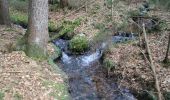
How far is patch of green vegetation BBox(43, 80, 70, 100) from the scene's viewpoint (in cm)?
994

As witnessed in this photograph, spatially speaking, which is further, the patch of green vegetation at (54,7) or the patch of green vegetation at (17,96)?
the patch of green vegetation at (54,7)

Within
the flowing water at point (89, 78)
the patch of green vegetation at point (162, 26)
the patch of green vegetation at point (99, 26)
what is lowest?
the flowing water at point (89, 78)

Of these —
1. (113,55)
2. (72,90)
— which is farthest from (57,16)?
(72,90)

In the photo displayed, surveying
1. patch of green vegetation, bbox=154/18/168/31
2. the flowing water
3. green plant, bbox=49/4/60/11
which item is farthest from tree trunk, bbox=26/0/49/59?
green plant, bbox=49/4/60/11

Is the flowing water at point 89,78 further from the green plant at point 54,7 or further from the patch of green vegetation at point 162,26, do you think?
the green plant at point 54,7

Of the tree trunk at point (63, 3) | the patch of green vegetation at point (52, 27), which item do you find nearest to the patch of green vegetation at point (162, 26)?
the patch of green vegetation at point (52, 27)

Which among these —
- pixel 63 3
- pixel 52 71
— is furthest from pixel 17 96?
pixel 63 3

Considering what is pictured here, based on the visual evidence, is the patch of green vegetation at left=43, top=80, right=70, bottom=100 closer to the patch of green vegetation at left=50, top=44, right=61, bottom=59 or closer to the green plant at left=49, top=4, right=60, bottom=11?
the patch of green vegetation at left=50, top=44, right=61, bottom=59

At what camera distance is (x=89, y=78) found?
40.4 ft

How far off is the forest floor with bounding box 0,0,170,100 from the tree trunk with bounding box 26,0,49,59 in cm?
43

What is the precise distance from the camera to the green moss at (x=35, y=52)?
12136 mm

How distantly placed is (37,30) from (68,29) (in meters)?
5.33

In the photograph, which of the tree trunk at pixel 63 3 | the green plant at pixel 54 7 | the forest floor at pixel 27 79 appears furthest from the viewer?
the green plant at pixel 54 7

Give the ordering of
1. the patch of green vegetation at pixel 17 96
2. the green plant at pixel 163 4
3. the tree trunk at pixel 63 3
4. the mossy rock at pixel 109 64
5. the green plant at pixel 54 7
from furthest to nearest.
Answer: the green plant at pixel 54 7 → the tree trunk at pixel 63 3 → the green plant at pixel 163 4 → the mossy rock at pixel 109 64 → the patch of green vegetation at pixel 17 96
